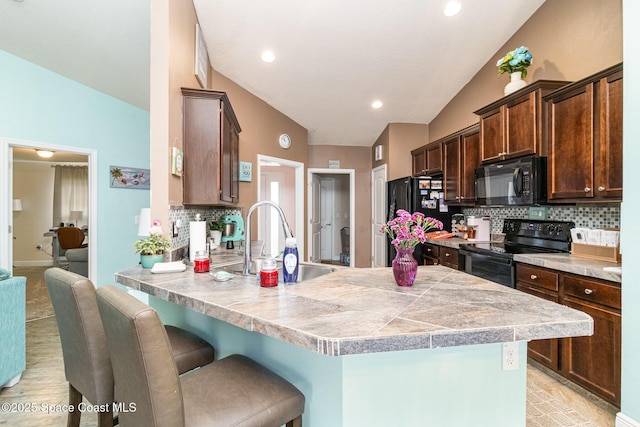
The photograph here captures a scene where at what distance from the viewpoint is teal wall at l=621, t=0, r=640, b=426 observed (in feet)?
5.65

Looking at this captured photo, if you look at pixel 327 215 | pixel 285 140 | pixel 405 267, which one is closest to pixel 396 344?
pixel 405 267

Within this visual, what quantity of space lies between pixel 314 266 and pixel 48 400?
2017 mm

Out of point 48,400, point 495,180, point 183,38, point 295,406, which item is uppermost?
point 183,38

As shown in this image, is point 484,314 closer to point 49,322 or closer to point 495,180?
point 495,180

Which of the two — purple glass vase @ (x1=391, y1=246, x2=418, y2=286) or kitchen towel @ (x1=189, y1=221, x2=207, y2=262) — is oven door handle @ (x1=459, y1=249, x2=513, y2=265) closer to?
purple glass vase @ (x1=391, y1=246, x2=418, y2=286)

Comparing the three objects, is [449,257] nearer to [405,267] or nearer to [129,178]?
[405,267]

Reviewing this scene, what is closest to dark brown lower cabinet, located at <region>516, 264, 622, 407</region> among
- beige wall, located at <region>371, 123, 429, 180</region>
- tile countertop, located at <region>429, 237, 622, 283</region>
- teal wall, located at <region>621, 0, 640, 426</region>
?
tile countertop, located at <region>429, 237, 622, 283</region>

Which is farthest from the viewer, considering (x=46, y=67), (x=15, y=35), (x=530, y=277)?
(x=46, y=67)

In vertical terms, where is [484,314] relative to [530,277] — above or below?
above

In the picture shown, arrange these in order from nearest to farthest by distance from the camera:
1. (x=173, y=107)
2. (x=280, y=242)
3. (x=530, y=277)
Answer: (x=173, y=107), (x=530, y=277), (x=280, y=242)

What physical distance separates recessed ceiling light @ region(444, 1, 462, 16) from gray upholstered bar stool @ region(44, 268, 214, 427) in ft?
11.8

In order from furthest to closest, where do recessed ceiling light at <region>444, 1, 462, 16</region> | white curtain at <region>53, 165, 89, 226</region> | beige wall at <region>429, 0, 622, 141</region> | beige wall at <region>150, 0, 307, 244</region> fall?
white curtain at <region>53, 165, 89, 226</region>
recessed ceiling light at <region>444, 1, 462, 16</region>
beige wall at <region>429, 0, 622, 141</region>
beige wall at <region>150, 0, 307, 244</region>

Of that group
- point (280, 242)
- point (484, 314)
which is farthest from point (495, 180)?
point (280, 242)

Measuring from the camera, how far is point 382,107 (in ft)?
15.9
